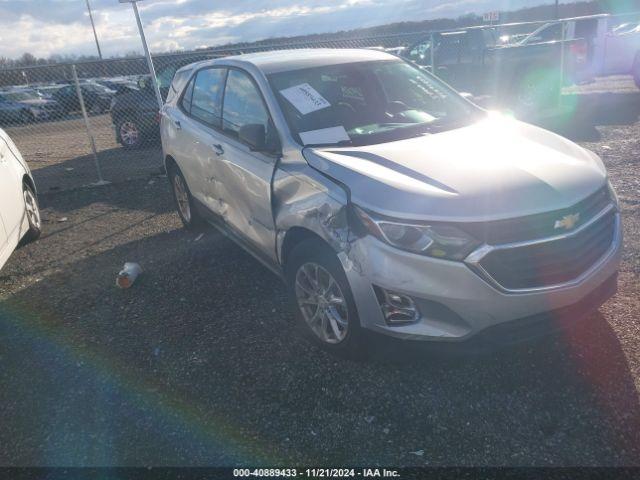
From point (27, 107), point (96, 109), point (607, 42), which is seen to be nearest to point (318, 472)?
point (607, 42)

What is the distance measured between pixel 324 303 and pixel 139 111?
9.39 meters

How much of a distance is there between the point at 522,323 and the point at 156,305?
2.92 m

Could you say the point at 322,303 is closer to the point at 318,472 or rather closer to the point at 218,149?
the point at 318,472

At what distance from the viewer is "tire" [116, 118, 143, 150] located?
11.4 m

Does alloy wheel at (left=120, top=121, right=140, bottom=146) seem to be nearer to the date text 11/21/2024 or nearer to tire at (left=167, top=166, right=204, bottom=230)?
tire at (left=167, top=166, right=204, bottom=230)

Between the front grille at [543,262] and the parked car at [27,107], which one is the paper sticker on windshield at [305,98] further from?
the parked car at [27,107]

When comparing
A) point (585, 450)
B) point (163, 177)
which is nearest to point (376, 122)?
point (585, 450)

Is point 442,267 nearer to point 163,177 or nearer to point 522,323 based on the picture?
point 522,323

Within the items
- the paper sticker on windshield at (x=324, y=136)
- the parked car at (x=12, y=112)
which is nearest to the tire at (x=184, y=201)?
the paper sticker on windshield at (x=324, y=136)

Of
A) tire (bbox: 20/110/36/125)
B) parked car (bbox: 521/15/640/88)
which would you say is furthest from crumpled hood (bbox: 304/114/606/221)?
tire (bbox: 20/110/36/125)

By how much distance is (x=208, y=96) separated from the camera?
4820 millimetres

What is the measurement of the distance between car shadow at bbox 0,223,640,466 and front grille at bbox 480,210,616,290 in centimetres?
53

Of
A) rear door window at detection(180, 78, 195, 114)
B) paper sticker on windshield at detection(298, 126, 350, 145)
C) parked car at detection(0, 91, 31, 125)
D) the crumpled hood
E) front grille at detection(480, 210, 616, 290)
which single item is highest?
rear door window at detection(180, 78, 195, 114)

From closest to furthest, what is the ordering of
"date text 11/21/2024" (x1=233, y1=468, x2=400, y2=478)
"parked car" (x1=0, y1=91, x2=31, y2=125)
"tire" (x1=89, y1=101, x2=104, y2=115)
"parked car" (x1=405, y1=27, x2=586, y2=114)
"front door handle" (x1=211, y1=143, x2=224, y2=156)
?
"date text 11/21/2024" (x1=233, y1=468, x2=400, y2=478), "front door handle" (x1=211, y1=143, x2=224, y2=156), "parked car" (x1=405, y1=27, x2=586, y2=114), "tire" (x1=89, y1=101, x2=104, y2=115), "parked car" (x1=0, y1=91, x2=31, y2=125)
